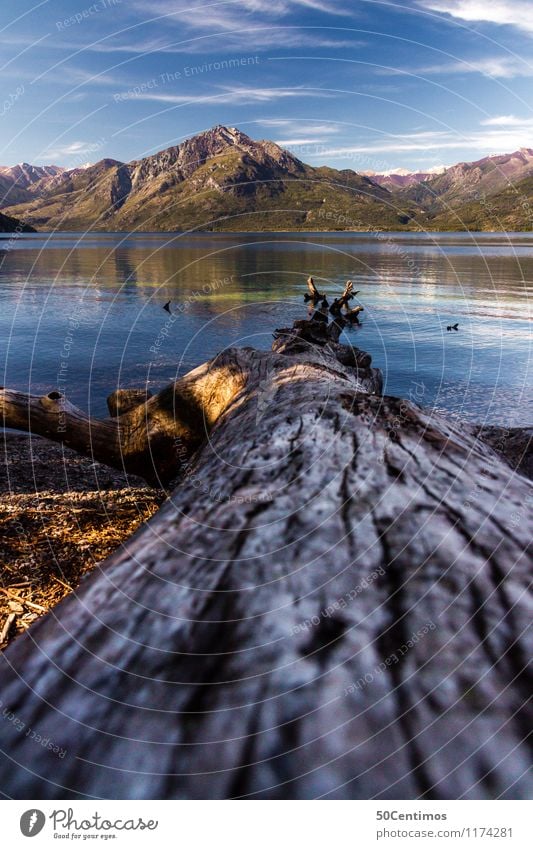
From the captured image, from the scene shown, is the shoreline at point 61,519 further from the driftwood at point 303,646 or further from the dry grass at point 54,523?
the driftwood at point 303,646

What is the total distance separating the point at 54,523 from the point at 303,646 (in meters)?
6.77

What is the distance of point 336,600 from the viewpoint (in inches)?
88.5

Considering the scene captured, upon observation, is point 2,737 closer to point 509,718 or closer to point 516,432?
point 509,718

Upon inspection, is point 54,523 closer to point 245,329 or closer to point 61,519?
point 61,519

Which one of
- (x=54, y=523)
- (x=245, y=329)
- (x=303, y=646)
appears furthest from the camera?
(x=245, y=329)

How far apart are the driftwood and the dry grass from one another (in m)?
3.56

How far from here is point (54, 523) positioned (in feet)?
25.2

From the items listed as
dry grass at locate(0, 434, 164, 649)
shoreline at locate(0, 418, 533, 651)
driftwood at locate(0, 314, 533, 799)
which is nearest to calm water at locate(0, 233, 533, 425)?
dry grass at locate(0, 434, 164, 649)

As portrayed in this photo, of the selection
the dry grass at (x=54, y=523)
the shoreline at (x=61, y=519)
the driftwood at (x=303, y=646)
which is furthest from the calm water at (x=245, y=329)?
the driftwood at (x=303, y=646)

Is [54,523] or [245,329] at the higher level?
[245,329]

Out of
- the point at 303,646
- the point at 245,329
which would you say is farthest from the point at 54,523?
the point at 245,329

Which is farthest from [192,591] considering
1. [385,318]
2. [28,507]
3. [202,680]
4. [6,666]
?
[385,318]

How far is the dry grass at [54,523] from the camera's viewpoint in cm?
588

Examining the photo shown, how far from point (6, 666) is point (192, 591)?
922 mm
